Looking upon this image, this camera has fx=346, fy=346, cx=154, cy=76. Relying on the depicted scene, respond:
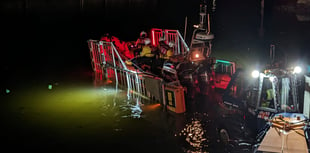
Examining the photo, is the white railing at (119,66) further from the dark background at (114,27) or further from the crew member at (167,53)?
the dark background at (114,27)

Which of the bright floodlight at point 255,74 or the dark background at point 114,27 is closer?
the bright floodlight at point 255,74

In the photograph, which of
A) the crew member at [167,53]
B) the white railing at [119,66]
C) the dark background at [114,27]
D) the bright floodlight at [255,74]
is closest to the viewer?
the bright floodlight at [255,74]

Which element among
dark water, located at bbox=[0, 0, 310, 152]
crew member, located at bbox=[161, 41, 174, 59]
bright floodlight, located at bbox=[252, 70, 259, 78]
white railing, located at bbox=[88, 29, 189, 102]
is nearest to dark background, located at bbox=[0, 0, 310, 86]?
dark water, located at bbox=[0, 0, 310, 152]

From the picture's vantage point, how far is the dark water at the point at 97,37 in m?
8.64

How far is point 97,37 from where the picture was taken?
2459cm

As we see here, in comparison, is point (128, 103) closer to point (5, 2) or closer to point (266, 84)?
point (266, 84)

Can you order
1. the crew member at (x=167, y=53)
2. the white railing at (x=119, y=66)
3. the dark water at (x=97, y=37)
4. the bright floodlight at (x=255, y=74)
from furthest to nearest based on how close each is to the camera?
the crew member at (x=167, y=53), the white railing at (x=119, y=66), the dark water at (x=97, y=37), the bright floodlight at (x=255, y=74)

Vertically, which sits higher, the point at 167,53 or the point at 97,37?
the point at 97,37

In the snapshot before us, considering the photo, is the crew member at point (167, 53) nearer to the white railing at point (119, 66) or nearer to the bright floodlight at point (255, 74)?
the white railing at point (119, 66)

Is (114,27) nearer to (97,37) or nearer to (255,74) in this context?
(97,37)

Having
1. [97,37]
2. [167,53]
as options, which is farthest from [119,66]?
[97,37]

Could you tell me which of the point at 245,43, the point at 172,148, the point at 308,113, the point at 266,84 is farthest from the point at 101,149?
the point at 245,43

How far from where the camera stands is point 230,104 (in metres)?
6.64

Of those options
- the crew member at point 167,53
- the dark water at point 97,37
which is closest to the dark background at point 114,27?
the dark water at point 97,37
